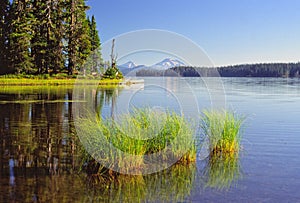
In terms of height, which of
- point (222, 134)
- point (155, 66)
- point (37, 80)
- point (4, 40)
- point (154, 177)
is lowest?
point (154, 177)

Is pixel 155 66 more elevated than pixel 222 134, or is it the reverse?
pixel 155 66

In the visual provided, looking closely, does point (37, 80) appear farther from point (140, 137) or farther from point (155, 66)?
point (140, 137)

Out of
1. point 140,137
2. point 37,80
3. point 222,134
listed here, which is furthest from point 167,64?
point 37,80

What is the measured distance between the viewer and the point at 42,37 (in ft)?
116

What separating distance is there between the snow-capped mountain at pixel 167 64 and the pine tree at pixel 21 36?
1108 inches

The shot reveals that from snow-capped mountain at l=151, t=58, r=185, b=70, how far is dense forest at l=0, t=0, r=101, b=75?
89.2ft

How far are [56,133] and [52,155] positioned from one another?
8.08 feet

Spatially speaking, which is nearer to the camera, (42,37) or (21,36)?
(21,36)

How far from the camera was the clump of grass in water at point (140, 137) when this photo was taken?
568cm

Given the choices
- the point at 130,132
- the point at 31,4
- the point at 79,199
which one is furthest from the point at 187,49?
the point at 31,4

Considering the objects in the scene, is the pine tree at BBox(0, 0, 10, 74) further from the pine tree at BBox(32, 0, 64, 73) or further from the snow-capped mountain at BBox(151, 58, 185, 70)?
the snow-capped mountain at BBox(151, 58, 185, 70)

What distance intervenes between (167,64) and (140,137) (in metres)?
1.64

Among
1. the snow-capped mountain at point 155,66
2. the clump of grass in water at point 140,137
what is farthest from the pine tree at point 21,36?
the clump of grass in water at point 140,137

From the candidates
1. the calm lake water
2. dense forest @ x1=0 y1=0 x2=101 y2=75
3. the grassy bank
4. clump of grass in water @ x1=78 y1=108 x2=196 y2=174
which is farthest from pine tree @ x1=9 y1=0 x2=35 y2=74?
clump of grass in water @ x1=78 y1=108 x2=196 y2=174
